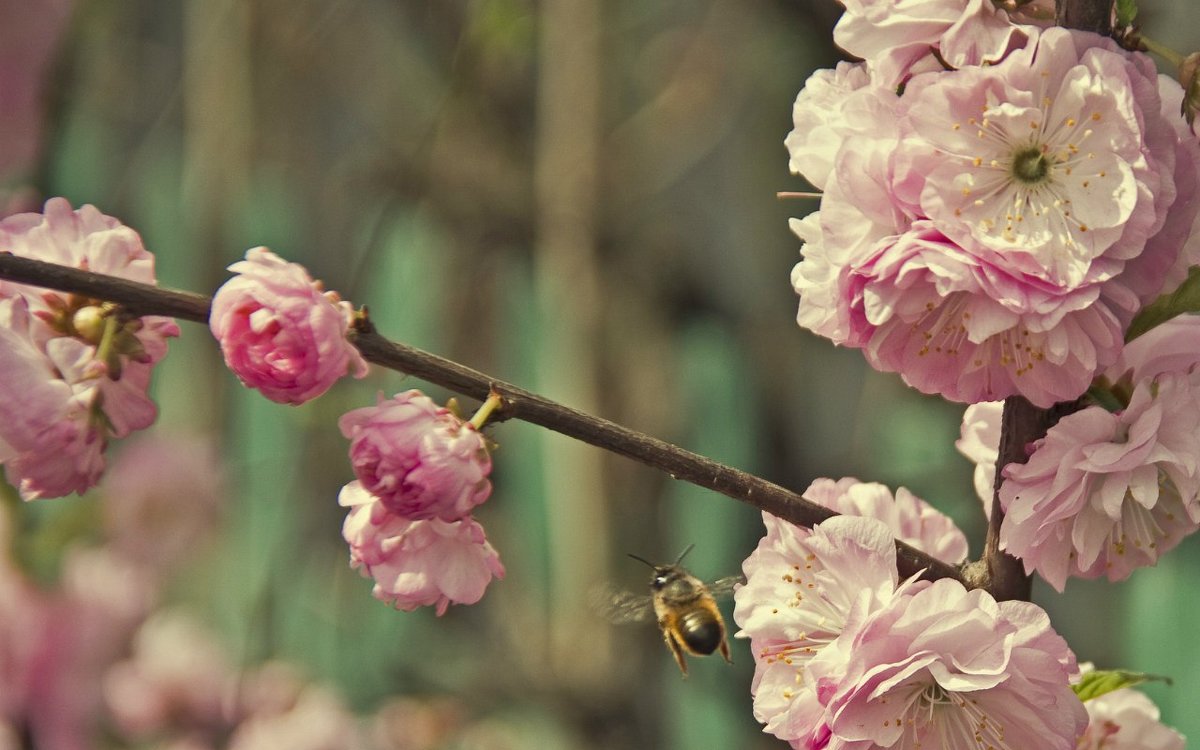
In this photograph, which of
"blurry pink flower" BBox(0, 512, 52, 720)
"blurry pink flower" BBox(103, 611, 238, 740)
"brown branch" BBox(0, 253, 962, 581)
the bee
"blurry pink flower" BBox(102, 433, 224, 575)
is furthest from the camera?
"blurry pink flower" BBox(102, 433, 224, 575)

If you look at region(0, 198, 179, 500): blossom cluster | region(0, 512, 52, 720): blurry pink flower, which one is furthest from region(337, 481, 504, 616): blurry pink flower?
region(0, 512, 52, 720): blurry pink flower

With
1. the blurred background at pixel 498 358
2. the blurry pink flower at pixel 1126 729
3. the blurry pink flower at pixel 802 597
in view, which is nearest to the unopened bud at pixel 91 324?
the blurry pink flower at pixel 802 597

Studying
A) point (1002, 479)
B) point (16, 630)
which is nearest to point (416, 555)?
point (1002, 479)

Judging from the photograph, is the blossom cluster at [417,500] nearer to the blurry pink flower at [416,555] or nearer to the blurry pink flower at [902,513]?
the blurry pink flower at [416,555]

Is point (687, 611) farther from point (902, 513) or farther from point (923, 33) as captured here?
point (923, 33)

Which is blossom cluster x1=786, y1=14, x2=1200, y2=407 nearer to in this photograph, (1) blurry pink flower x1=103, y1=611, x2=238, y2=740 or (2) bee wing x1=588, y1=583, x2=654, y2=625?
(2) bee wing x1=588, y1=583, x2=654, y2=625

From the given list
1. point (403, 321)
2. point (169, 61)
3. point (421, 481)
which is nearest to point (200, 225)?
point (403, 321)
